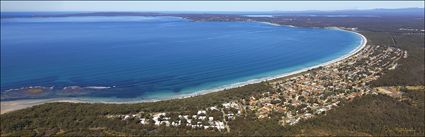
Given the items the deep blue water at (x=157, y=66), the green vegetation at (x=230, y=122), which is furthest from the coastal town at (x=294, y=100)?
the deep blue water at (x=157, y=66)

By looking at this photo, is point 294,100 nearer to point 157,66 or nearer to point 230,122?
point 230,122

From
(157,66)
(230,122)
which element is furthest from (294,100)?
(157,66)

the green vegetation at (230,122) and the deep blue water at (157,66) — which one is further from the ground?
the deep blue water at (157,66)

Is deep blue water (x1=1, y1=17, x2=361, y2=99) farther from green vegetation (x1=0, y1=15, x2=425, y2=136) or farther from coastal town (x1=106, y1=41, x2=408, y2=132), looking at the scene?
coastal town (x1=106, y1=41, x2=408, y2=132)

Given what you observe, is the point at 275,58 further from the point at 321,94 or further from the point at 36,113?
the point at 36,113

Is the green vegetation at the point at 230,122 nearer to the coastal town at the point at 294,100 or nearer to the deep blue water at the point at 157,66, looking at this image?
the coastal town at the point at 294,100

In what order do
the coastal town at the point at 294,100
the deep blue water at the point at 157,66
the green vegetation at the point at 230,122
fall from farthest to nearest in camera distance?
the deep blue water at the point at 157,66 → the coastal town at the point at 294,100 → the green vegetation at the point at 230,122

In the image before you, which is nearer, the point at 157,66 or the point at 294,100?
the point at 294,100

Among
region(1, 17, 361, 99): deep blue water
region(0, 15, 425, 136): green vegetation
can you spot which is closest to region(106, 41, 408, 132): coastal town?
region(0, 15, 425, 136): green vegetation

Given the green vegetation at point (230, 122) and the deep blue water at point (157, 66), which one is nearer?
the green vegetation at point (230, 122)
